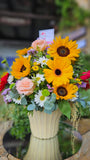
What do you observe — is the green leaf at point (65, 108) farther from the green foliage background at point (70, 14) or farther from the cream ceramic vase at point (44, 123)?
the green foliage background at point (70, 14)

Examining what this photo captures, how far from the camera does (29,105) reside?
765mm

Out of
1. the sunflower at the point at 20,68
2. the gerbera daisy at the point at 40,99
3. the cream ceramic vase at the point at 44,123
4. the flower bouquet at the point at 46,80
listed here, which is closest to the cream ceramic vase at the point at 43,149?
A: the cream ceramic vase at the point at 44,123

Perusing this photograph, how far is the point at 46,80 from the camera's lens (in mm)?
765

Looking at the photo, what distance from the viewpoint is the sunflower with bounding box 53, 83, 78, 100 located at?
0.73 meters

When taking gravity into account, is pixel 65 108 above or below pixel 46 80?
below

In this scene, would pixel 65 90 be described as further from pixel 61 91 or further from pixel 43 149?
pixel 43 149

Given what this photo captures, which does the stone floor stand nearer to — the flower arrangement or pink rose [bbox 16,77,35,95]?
the flower arrangement

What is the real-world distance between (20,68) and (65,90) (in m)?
0.23

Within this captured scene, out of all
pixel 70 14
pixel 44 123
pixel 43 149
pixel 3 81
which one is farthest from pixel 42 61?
pixel 70 14

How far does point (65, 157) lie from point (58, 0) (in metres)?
3.90

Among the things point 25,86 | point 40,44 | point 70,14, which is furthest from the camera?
point 70,14

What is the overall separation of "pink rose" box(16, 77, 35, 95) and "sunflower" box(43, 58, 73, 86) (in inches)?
2.9

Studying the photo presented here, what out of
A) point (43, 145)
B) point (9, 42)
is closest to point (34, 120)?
point (43, 145)

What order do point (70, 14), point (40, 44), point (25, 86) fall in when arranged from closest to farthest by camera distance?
1. point (25, 86)
2. point (40, 44)
3. point (70, 14)
